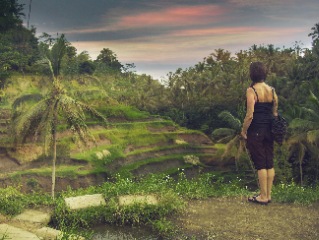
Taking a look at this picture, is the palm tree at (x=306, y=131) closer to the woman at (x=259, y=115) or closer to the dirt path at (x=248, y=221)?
the dirt path at (x=248, y=221)

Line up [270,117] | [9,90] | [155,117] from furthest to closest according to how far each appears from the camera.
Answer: [155,117], [9,90], [270,117]

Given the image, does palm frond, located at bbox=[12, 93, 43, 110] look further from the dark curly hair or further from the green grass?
the dark curly hair

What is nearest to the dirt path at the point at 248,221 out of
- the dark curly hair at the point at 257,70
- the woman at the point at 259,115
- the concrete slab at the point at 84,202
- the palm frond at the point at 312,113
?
the concrete slab at the point at 84,202

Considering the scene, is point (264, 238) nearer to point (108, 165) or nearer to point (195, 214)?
point (195, 214)

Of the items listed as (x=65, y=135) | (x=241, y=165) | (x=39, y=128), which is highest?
(x=39, y=128)

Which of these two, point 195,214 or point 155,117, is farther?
point 155,117

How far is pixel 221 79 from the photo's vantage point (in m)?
60.4

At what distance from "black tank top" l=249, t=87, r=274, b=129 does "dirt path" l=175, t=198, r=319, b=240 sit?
11.7 ft

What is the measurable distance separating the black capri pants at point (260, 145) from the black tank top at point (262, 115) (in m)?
0.05

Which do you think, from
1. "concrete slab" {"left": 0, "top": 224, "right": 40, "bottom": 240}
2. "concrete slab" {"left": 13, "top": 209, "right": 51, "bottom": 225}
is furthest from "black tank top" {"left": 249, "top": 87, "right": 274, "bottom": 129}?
"concrete slab" {"left": 13, "top": 209, "right": 51, "bottom": 225}

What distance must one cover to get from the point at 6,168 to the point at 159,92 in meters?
38.0

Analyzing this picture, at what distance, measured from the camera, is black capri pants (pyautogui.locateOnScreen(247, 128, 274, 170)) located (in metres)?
5.26

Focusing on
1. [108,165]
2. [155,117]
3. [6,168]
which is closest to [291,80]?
[155,117]

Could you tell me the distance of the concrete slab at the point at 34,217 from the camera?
10.3 meters
